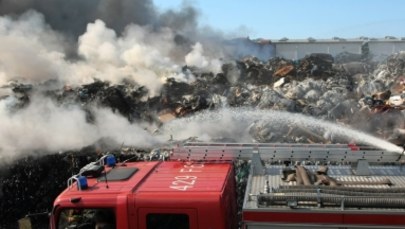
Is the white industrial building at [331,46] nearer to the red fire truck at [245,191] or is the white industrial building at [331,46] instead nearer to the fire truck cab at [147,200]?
the red fire truck at [245,191]

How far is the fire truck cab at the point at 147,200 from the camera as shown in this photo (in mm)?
4238

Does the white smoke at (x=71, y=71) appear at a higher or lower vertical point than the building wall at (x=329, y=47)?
lower

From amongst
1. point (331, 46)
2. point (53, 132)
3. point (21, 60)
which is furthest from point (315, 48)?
point (53, 132)

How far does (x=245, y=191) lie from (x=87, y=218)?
143 centimetres

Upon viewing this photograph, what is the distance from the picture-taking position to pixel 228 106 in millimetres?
17781

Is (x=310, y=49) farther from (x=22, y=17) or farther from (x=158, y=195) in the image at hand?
(x=158, y=195)

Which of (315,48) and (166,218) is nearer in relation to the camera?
(166,218)

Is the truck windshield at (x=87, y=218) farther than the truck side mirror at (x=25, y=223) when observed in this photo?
No

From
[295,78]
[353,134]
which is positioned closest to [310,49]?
[295,78]

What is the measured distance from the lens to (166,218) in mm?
4277

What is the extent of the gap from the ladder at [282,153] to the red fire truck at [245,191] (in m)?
0.01

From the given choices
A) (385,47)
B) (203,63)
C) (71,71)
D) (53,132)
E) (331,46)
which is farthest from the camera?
(331,46)

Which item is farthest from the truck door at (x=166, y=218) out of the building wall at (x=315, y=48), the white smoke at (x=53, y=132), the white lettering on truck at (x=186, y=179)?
the building wall at (x=315, y=48)

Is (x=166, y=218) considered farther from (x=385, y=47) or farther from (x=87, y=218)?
(x=385, y=47)
